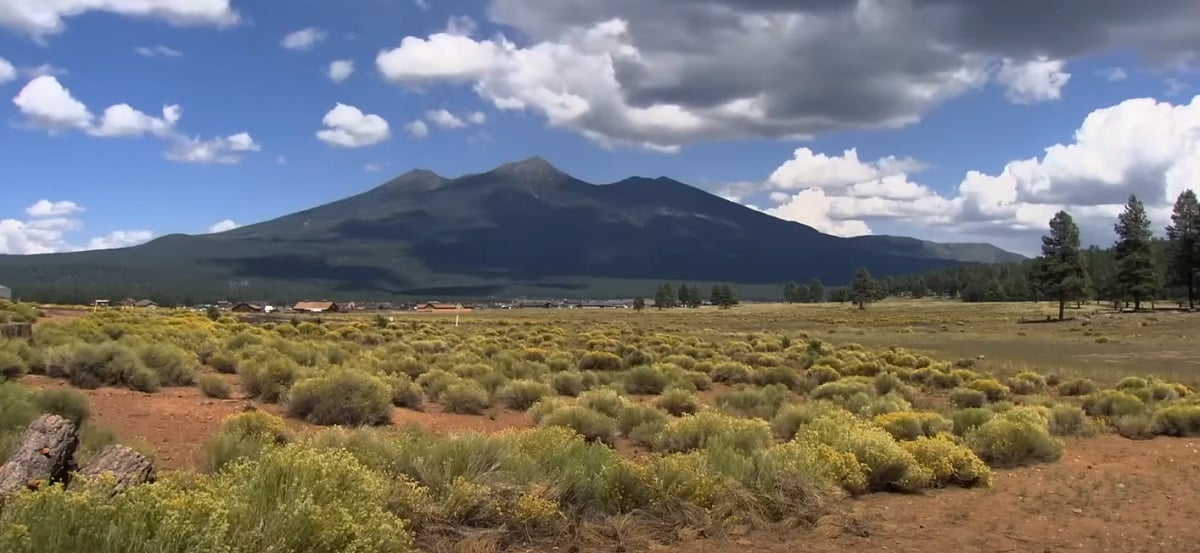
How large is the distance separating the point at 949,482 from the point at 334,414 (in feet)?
31.1

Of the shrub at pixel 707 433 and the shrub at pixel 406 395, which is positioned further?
the shrub at pixel 406 395

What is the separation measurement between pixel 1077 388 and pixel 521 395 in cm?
1585

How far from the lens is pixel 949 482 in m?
11.5

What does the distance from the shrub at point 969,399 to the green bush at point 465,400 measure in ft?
36.6

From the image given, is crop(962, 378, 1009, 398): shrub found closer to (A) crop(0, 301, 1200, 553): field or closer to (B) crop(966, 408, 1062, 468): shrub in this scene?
(A) crop(0, 301, 1200, 553): field

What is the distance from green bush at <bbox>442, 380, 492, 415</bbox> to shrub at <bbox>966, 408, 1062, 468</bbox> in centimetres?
896

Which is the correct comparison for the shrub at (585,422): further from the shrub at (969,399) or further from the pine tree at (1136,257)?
the pine tree at (1136,257)

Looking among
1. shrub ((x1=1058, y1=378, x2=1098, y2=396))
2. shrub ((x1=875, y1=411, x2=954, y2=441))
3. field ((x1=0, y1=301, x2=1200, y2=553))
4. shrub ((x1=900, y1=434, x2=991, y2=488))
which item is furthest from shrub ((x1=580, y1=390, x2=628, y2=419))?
shrub ((x1=1058, y1=378, x2=1098, y2=396))

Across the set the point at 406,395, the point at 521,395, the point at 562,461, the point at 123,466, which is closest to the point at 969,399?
the point at 521,395

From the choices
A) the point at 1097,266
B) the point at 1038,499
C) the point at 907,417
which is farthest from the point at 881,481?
the point at 1097,266

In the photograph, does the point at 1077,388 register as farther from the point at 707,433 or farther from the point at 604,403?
the point at 707,433

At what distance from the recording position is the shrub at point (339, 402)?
14.6m

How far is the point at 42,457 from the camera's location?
6.08 metres

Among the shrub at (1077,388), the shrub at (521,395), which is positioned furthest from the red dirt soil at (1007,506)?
the shrub at (1077,388)
